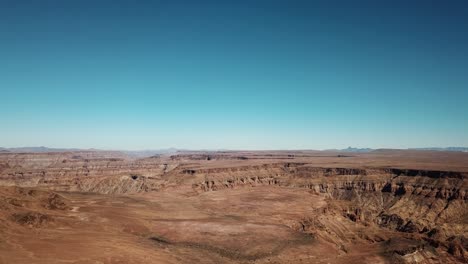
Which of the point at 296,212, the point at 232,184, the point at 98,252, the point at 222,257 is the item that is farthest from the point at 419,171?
the point at 98,252

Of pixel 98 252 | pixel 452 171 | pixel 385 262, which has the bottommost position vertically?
pixel 385 262

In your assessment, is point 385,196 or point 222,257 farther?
point 385,196

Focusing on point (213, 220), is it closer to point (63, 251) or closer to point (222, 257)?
point (222, 257)

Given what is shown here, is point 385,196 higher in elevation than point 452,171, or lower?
lower

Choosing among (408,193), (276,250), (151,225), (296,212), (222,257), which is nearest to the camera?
(222,257)

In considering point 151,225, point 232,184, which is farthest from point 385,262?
point 232,184

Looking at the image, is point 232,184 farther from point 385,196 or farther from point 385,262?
point 385,262

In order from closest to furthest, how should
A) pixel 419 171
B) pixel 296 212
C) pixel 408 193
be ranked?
pixel 296 212 → pixel 408 193 → pixel 419 171

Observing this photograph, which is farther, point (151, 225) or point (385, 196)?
point (385, 196)

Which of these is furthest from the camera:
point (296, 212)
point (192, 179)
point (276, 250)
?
point (192, 179)
